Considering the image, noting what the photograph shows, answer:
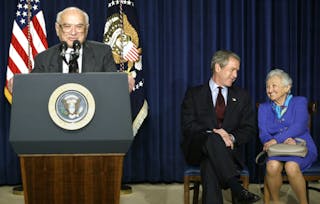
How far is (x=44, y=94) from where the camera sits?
2.85 m

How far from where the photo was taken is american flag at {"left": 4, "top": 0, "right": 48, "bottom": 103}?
17.8 feet

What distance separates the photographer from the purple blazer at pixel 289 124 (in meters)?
4.47

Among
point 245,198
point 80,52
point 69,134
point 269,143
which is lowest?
point 245,198

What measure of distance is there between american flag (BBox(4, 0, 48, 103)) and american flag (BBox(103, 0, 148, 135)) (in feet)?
2.10

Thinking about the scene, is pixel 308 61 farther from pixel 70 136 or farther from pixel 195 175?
pixel 70 136

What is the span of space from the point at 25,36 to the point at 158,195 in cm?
196

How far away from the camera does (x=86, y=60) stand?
3416mm

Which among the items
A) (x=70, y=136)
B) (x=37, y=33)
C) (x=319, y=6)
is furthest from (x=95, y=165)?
(x=319, y=6)

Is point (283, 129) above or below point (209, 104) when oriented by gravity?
below

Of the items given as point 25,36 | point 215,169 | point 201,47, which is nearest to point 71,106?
point 215,169

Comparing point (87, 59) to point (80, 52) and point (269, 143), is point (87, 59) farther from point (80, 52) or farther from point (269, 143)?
point (269, 143)

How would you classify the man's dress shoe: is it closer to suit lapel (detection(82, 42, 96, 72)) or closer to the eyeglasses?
suit lapel (detection(82, 42, 96, 72))

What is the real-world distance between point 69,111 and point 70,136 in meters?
0.12

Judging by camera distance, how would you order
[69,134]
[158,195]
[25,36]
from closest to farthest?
[69,134]
[158,195]
[25,36]
